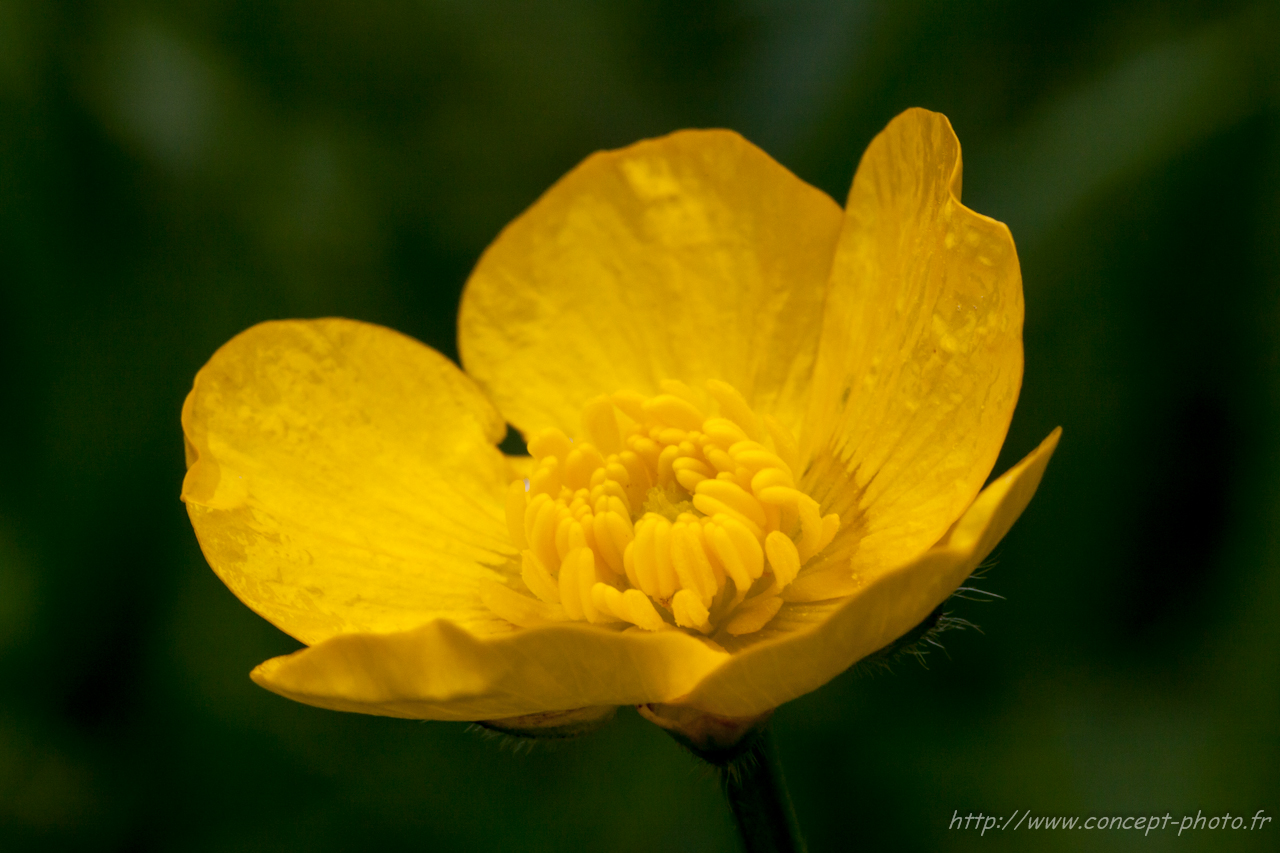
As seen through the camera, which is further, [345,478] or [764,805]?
[345,478]

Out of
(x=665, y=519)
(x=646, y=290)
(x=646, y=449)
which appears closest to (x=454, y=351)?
(x=646, y=290)

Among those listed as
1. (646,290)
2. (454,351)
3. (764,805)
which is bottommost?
(764,805)

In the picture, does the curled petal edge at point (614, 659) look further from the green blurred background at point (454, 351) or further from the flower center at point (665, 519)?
the green blurred background at point (454, 351)

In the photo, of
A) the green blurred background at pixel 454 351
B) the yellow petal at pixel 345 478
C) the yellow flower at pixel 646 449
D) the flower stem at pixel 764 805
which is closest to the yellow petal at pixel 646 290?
the yellow flower at pixel 646 449

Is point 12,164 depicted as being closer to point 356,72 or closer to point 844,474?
point 356,72

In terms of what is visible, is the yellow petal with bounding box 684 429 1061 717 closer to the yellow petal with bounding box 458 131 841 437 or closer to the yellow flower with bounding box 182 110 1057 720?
the yellow flower with bounding box 182 110 1057 720

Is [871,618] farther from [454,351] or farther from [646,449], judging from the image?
[454,351]

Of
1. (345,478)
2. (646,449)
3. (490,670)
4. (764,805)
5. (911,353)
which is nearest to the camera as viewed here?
(490,670)
